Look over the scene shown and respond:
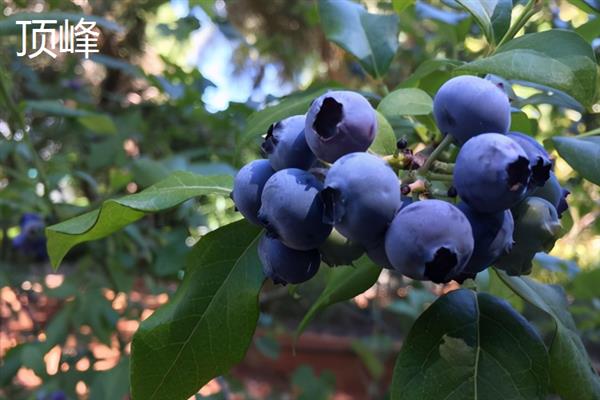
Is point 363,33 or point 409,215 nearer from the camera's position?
point 409,215

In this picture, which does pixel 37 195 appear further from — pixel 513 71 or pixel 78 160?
pixel 513 71

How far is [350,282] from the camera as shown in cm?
75

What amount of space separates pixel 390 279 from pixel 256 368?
180cm

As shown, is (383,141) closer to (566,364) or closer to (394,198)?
(394,198)

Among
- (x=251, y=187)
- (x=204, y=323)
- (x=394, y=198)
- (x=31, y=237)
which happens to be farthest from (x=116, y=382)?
(x=394, y=198)

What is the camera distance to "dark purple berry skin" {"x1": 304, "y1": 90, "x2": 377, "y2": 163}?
550 millimetres

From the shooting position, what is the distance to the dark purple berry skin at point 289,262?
58 centimetres

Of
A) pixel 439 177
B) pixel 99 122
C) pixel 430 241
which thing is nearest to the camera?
pixel 430 241

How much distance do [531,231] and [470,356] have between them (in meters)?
0.14

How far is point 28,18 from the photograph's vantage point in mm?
1049

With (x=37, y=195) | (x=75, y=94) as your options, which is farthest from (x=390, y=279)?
(x=37, y=195)

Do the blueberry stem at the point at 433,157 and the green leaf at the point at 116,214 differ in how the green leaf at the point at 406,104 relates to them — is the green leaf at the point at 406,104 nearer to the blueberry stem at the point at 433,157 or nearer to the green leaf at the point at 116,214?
the blueberry stem at the point at 433,157

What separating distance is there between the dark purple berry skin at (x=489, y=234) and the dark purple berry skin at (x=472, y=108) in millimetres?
71

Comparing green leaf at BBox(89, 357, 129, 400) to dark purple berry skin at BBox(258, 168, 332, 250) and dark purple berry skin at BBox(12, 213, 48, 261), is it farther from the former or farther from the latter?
dark purple berry skin at BBox(258, 168, 332, 250)
